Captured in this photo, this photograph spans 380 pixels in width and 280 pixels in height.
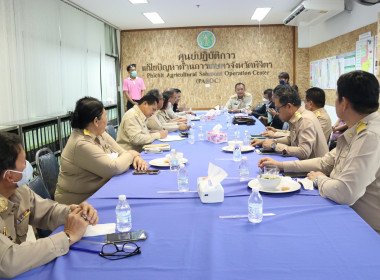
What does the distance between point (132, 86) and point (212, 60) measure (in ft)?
7.33

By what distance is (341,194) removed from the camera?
161 centimetres

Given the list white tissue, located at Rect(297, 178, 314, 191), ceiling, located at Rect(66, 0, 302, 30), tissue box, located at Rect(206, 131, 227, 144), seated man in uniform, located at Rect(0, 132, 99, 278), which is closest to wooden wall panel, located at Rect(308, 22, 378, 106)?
ceiling, located at Rect(66, 0, 302, 30)

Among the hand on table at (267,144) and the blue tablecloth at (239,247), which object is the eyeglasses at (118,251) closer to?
the blue tablecloth at (239,247)

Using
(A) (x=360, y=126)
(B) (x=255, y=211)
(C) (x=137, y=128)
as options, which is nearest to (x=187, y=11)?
(C) (x=137, y=128)

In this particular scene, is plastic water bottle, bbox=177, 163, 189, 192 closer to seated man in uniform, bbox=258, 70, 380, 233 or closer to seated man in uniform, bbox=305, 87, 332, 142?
seated man in uniform, bbox=258, 70, 380, 233

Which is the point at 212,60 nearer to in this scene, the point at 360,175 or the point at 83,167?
the point at 83,167

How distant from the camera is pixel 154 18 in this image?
764cm

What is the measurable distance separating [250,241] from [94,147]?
4.57ft

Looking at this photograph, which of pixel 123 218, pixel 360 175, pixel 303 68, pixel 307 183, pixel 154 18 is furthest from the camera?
pixel 303 68

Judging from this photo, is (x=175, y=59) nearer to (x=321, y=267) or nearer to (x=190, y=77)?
(x=190, y=77)

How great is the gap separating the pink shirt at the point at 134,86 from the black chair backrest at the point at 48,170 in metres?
6.07

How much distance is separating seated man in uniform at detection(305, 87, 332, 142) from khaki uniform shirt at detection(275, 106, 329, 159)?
0.80 meters

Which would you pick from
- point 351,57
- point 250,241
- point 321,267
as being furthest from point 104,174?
point 351,57

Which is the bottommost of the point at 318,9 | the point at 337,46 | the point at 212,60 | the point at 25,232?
the point at 25,232
